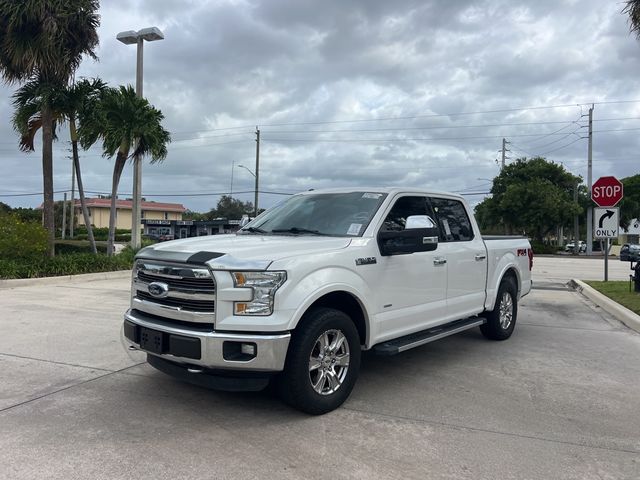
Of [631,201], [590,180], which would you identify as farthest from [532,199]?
[631,201]

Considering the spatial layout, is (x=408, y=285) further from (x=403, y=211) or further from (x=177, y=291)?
(x=177, y=291)

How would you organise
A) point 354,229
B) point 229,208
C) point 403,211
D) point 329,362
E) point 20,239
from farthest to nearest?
point 229,208 < point 20,239 < point 403,211 < point 354,229 < point 329,362

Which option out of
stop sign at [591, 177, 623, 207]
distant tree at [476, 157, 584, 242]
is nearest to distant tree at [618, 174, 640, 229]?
distant tree at [476, 157, 584, 242]

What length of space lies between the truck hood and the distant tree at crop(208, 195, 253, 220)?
86.8 metres

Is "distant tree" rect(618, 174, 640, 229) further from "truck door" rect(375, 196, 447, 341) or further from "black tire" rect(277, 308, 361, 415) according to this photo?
"black tire" rect(277, 308, 361, 415)

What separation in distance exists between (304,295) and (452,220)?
294 centimetres

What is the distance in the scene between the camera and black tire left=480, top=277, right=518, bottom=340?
7117 millimetres

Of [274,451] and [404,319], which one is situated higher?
[404,319]

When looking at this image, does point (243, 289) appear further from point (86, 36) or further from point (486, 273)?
point (86, 36)

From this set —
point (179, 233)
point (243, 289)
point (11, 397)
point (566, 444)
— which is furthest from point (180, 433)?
point (179, 233)

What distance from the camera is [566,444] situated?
390cm

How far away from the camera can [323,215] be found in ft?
17.8

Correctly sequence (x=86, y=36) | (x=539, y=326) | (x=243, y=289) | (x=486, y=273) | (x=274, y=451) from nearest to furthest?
(x=274, y=451)
(x=243, y=289)
(x=486, y=273)
(x=539, y=326)
(x=86, y=36)

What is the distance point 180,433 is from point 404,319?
2.29 metres
